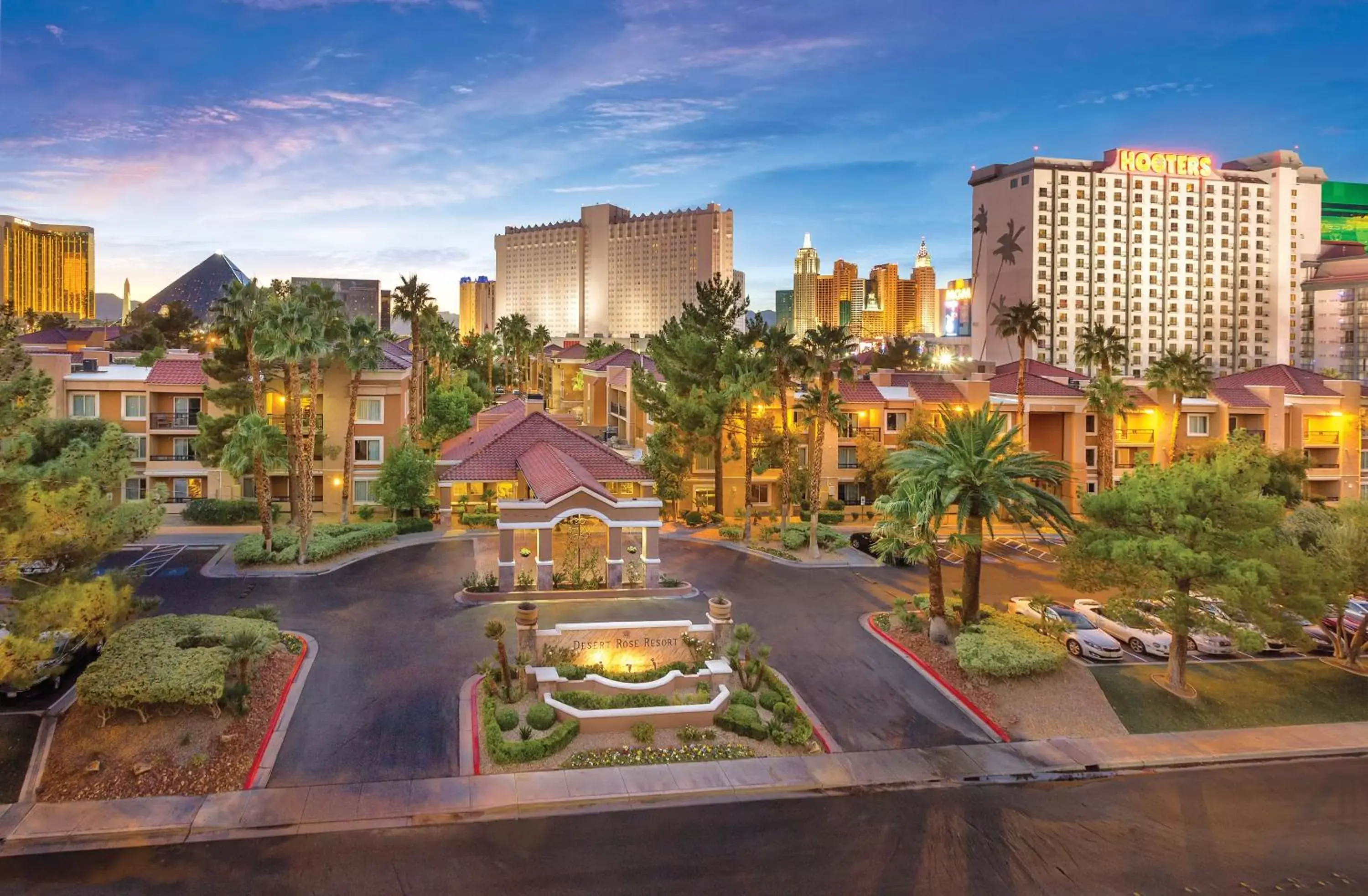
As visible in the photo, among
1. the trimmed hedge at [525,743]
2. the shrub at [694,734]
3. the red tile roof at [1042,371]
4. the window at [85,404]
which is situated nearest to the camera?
the trimmed hedge at [525,743]

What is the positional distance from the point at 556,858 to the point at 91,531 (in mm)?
14203

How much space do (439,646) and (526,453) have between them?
64.0 ft

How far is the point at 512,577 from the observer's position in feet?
119

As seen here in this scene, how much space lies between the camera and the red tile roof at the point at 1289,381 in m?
64.0

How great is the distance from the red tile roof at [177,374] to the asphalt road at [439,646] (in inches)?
687

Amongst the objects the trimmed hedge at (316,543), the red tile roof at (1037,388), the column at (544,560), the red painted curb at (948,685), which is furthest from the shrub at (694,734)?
the red tile roof at (1037,388)

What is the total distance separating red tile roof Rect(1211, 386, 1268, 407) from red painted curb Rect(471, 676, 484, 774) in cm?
5734

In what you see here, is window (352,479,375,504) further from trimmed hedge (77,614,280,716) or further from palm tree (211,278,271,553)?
trimmed hedge (77,614,280,716)

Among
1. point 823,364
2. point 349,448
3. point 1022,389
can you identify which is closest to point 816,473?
point 823,364

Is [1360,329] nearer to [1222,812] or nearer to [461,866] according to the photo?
[1222,812]

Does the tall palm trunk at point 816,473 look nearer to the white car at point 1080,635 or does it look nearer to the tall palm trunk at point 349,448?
the white car at point 1080,635

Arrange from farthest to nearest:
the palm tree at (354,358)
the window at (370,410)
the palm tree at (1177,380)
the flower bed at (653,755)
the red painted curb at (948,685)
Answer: the palm tree at (1177,380) → the window at (370,410) → the palm tree at (354,358) → the red painted curb at (948,685) → the flower bed at (653,755)

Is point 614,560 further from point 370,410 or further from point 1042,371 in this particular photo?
point 1042,371

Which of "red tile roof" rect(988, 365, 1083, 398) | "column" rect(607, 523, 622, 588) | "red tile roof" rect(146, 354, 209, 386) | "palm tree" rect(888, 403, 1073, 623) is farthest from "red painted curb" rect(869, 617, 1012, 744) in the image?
"red tile roof" rect(146, 354, 209, 386)
